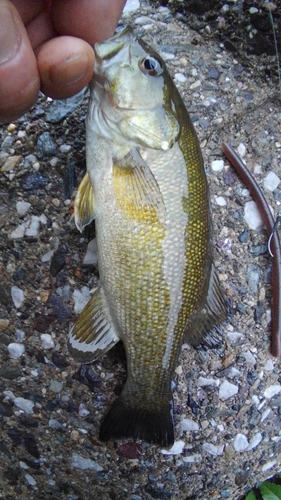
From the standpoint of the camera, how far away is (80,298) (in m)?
2.00

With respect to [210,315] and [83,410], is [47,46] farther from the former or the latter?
[83,410]

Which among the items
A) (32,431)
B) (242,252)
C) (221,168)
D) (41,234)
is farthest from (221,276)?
(32,431)

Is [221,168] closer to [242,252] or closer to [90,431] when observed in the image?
[242,252]

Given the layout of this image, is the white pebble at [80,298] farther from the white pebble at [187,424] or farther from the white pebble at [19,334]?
the white pebble at [187,424]

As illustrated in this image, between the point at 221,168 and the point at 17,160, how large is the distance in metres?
0.84

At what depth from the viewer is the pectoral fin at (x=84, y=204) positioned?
1.79 metres

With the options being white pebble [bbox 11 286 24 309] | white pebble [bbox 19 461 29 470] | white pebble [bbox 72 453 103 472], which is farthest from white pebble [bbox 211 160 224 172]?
white pebble [bbox 19 461 29 470]

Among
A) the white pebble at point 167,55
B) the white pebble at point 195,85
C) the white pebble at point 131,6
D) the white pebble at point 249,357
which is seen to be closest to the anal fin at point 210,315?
the white pebble at point 249,357

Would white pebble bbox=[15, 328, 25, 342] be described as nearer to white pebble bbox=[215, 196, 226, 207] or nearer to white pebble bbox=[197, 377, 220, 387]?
white pebble bbox=[197, 377, 220, 387]

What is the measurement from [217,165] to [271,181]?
278 millimetres

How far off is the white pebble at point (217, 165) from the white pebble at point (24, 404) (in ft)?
4.08

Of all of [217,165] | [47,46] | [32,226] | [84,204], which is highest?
[47,46]

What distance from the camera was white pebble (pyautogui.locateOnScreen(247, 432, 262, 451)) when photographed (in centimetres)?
220

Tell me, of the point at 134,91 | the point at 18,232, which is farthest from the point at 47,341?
the point at 134,91
